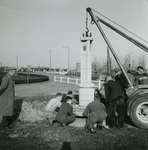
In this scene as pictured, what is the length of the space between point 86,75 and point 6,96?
299 cm

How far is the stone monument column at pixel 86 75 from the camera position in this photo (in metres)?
6.39

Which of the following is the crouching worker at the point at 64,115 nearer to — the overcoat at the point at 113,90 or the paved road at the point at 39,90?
the overcoat at the point at 113,90

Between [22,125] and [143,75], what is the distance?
14.7 feet

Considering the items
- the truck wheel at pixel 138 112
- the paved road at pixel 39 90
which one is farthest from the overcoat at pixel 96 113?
the paved road at pixel 39 90

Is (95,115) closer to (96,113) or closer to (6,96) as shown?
(96,113)

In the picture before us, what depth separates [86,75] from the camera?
6430 mm

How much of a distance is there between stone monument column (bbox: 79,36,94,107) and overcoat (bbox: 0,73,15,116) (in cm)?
260

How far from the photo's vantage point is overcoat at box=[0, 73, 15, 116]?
195 inches

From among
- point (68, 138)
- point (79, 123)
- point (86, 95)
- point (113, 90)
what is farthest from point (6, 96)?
point (113, 90)

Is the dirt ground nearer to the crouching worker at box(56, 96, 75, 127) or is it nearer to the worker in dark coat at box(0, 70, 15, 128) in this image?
the crouching worker at box(56, 96, 75, 127)

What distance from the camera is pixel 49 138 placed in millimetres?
4227

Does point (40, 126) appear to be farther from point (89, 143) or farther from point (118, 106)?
point (118, 106)

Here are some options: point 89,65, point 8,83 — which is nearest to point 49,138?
point 8,83

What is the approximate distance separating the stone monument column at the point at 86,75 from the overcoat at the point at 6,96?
2603mm
